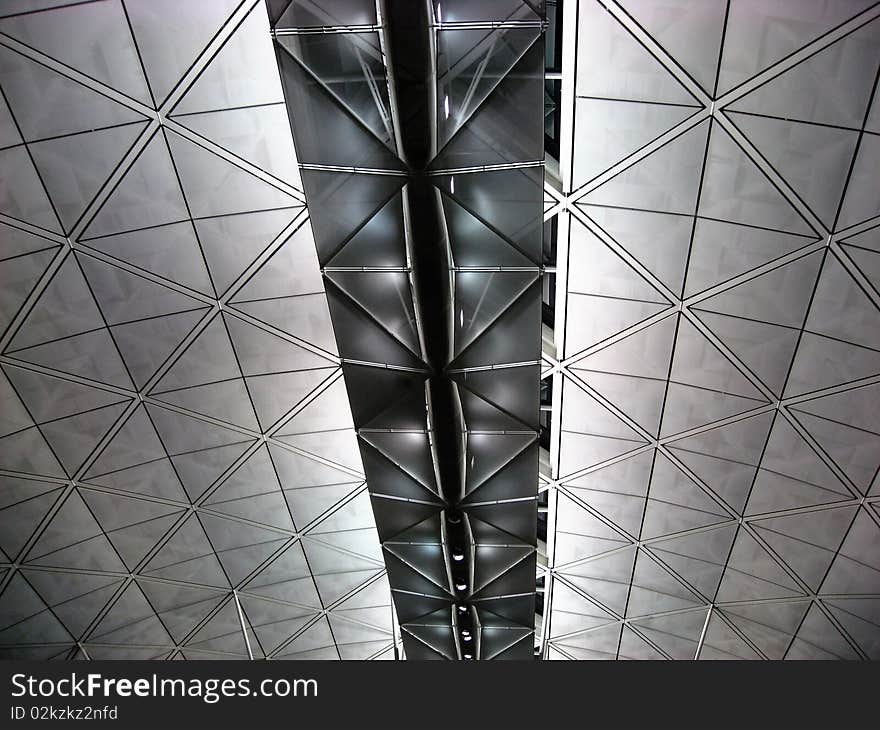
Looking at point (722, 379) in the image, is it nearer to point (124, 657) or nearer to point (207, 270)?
point (207, 270)

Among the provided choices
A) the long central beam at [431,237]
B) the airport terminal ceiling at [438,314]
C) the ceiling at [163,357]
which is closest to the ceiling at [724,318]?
the airport terminal ceiling at [438,314]

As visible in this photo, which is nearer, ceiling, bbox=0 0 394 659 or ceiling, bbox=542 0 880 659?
ceiling, bbox=542 0 880 659

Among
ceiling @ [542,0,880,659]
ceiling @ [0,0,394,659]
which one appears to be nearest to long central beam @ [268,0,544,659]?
ceiling @ [0,0,394,659]

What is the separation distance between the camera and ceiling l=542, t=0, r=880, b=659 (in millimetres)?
15328

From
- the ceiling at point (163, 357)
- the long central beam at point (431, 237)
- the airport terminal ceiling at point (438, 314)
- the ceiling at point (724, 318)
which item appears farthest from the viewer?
the ceiling at point (163, 357)

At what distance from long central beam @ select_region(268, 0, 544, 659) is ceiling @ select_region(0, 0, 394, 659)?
2341 millimetres

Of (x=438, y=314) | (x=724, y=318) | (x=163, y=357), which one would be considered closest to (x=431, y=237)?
(x=438, y=314)

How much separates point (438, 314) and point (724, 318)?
790 cm

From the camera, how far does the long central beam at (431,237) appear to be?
13141 mm

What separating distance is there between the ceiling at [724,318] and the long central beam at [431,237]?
2.78 m

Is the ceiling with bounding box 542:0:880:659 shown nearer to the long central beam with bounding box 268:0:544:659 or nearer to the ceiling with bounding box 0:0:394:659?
the long central beam with bounding box 268:0:544:659

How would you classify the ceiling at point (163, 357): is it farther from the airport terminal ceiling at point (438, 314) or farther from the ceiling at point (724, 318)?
the ceiling at point (724, 318)

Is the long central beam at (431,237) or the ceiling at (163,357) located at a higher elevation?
the ceiling at (163,357)

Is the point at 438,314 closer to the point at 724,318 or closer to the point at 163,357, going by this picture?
the point at 724,318
